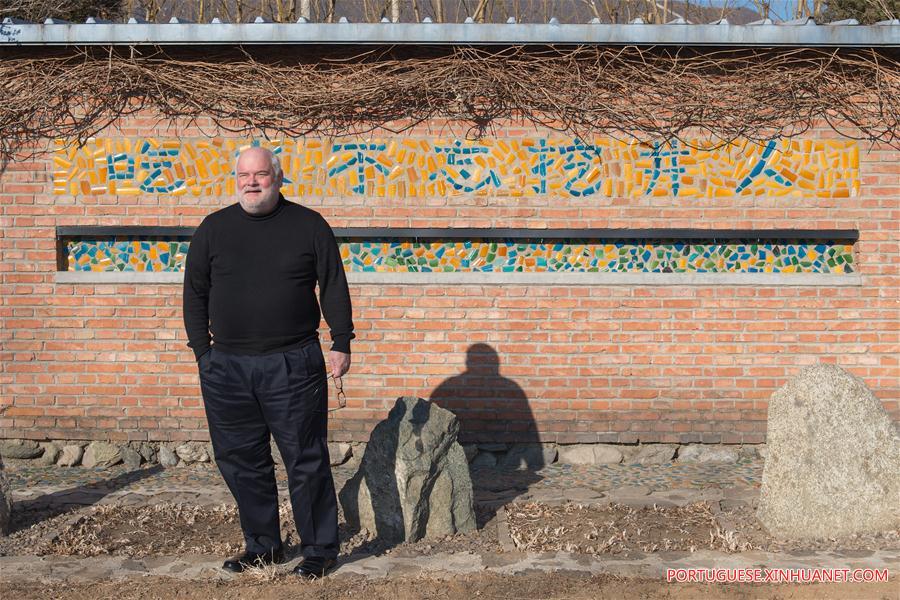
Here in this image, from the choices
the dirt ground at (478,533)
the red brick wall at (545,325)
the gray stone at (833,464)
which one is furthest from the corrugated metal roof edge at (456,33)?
the dirt ground at (478,533)

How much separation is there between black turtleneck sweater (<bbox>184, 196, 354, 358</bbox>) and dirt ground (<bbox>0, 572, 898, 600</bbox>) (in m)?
1.14

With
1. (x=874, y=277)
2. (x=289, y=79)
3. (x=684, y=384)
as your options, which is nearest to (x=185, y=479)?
(x=289, y=79)

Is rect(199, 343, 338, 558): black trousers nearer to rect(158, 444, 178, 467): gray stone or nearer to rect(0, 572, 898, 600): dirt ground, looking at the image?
rect(0, 572, 898, 600): dirt ground

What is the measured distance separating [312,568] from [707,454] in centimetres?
372

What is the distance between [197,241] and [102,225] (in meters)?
2.94

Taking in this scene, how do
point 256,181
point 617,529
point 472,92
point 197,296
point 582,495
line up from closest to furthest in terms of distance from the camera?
point 256,181, point 197,296, point 617,529, point 582,495, point 472,92

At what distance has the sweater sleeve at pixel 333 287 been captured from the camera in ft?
16.5

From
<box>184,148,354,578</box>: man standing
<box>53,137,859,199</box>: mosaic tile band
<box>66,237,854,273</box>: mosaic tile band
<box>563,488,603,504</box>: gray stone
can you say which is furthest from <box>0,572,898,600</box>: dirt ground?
<box>53,137,859,199</box>: mosaic tile band

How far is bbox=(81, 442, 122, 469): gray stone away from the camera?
304 inches

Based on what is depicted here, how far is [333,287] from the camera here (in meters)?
5.05

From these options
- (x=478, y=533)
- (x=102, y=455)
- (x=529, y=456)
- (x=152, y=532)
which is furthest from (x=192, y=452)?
(x=478, y=533)

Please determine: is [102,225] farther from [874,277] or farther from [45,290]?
[874,277]

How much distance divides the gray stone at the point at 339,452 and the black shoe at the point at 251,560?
2356 mm

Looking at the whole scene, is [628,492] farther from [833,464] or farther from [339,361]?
[339,361]
